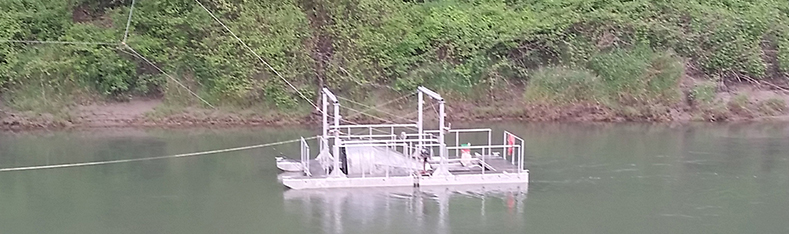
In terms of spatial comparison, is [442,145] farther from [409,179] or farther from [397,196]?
[397,196]

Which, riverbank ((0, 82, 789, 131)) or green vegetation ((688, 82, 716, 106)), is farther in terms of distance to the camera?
green vegetation ((688, 82, 716, 106))

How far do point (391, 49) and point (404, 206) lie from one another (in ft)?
34.1

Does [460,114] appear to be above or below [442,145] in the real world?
above

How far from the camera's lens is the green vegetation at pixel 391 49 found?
21656 millimetres

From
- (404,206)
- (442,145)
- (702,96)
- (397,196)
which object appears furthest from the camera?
(702,96)

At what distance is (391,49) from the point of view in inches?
900

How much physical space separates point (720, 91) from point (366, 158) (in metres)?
12.8

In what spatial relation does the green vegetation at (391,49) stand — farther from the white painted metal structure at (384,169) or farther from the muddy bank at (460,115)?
the white painted metal structure at (384,169)

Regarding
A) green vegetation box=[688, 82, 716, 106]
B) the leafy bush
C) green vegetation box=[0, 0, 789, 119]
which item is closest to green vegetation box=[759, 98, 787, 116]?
green vegetation box=[0, 0, 789, 119]

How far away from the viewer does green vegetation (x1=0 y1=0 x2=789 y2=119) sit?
21656mm

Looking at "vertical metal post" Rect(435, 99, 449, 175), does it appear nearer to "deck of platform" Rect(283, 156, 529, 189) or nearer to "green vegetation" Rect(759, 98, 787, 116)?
"deck of platform" Rect(283, 156, 529, 189)

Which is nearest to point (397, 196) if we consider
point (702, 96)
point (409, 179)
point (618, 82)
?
point (409, 179)

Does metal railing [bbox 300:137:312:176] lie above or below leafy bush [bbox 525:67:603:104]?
below

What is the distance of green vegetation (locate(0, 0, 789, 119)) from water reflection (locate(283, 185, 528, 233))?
29.0 ft
